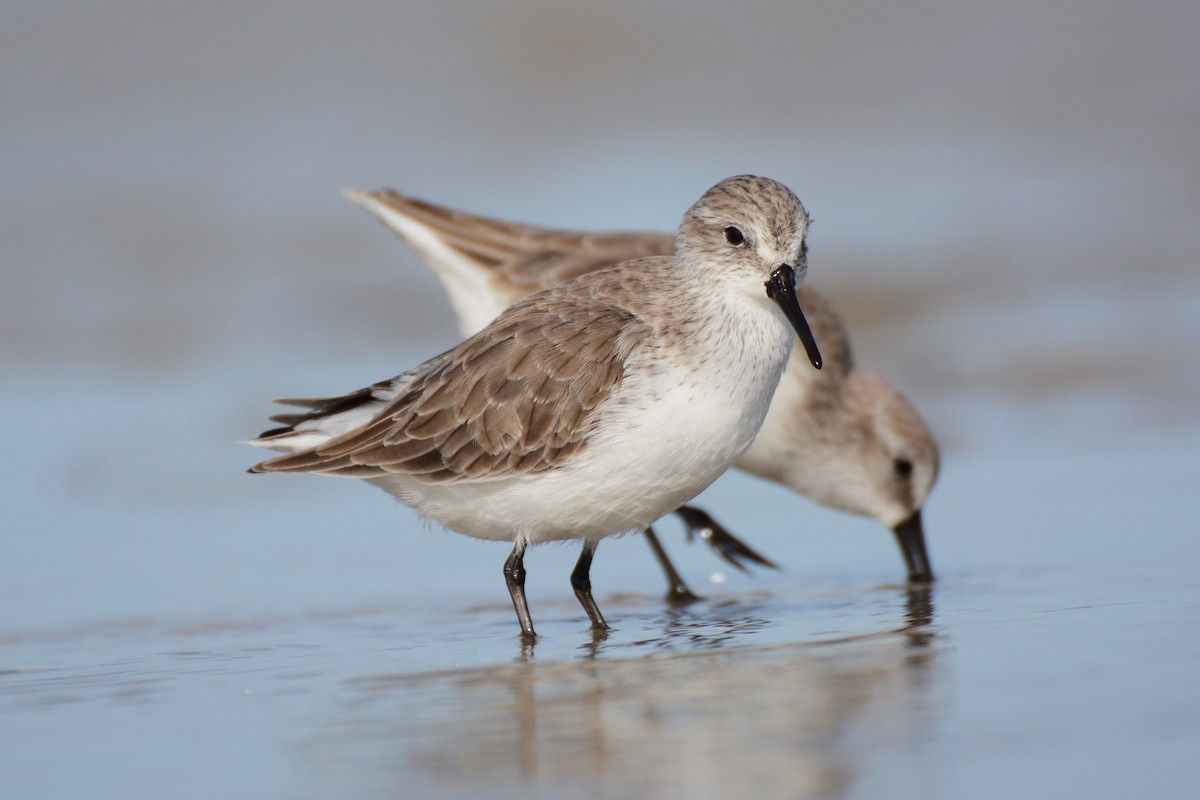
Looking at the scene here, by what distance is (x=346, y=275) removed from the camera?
40.3 feet

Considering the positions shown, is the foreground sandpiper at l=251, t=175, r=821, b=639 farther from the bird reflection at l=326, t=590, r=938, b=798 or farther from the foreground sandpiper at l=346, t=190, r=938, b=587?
the foreground sandpiper at l=346, t=190, r=938, b=587

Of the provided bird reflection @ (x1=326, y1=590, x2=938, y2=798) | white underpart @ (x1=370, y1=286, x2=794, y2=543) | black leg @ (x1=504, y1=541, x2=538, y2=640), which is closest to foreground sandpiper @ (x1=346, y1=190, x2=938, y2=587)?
black leg @ (x1=504, y1=541, x2=538, y2=640)

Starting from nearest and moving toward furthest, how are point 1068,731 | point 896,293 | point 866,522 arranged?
point 1068,731 < point 866,522 < point 896,293


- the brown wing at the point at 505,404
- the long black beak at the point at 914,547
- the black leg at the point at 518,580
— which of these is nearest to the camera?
the brown wing at the point at 505,404

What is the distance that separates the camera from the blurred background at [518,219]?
19.5 ft

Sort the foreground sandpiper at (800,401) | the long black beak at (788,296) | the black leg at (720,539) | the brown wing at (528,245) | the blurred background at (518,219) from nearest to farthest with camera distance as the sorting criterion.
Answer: the long black beak at (788,296), the blurred background at (518,219), the black leg at (720,539), the foreground sandpiper at (800,401), the brown wing at (528,245)

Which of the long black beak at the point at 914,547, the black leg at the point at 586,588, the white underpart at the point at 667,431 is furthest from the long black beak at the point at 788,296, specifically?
the long black beak at the point at 914,547

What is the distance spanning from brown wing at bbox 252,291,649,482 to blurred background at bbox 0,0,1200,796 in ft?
1.93

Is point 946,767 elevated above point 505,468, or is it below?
below

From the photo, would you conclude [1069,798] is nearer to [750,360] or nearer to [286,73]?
[750,360]

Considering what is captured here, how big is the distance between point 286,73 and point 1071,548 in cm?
1090

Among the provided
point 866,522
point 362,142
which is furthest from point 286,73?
point 866,522

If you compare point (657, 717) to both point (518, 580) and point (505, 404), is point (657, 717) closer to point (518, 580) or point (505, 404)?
point (518, 580)

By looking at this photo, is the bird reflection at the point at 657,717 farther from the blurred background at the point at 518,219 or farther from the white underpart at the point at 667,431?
the white underpart at the point at 667,431
